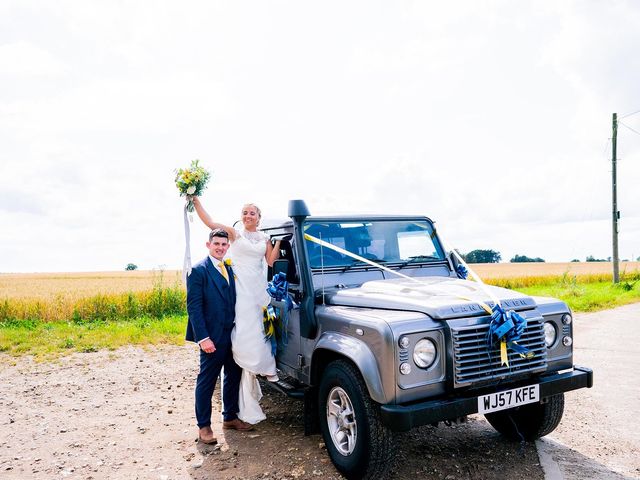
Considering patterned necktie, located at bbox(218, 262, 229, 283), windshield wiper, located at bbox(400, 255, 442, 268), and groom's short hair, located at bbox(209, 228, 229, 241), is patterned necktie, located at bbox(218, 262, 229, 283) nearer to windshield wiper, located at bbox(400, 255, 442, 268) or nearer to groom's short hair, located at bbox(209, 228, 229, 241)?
groom's short hair, located at bbox(209, 228, 229, 241)

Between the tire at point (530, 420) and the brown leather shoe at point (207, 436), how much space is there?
2.88 metres

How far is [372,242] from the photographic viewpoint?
546cm

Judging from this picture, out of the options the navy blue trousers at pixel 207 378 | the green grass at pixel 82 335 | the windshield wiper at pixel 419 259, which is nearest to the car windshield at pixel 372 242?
Answer: the windshield wiper at pixel 419 259

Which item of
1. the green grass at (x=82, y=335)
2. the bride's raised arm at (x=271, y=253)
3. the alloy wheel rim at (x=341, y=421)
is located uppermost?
the bride's raised arm at (x=271, y=253)

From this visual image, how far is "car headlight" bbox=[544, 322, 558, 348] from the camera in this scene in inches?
180

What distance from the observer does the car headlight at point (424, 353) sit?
382cm

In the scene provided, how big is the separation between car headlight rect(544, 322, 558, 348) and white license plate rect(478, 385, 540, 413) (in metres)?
0.52

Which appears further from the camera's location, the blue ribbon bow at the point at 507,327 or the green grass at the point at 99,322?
the green grass at the point at 99,322

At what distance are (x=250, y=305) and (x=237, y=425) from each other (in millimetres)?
1378

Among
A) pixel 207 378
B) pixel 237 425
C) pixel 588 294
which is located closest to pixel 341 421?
pixel 207 378

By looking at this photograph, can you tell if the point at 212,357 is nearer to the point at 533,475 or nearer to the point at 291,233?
the point at 291,233

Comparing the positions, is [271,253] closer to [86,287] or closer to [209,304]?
[209,304]

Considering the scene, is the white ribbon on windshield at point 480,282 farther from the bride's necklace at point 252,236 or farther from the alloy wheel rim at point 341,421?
the bride's necklace at point 252,236

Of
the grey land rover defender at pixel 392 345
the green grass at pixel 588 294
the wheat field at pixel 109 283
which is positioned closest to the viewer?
the grey land rover defender at pixel 392 345
